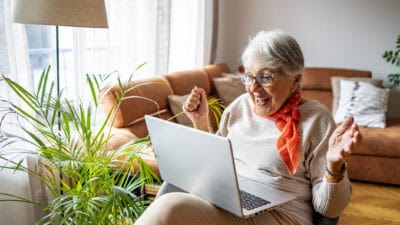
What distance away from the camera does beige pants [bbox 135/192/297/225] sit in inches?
48.1

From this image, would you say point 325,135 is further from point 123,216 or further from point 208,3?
point 208,3

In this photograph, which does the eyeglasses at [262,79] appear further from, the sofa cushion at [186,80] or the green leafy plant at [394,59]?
the green leafy plant at [394,59]

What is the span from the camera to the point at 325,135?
1.41m

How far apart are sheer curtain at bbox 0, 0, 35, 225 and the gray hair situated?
110cm

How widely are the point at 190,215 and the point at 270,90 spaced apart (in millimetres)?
526

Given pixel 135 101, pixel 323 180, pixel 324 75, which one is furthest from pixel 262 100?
pixel 324 75

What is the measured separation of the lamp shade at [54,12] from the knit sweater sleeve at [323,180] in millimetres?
975

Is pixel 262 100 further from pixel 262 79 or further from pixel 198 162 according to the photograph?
pixel 198 162

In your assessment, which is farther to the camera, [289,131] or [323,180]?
[289,131]

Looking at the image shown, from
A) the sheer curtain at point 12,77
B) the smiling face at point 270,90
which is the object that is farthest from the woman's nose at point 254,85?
the sheer curtain at point 12,77

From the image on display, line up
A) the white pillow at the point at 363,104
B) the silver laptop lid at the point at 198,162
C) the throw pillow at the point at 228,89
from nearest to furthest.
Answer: the silver laptop lid at the point at 198,162 < the white pillow at the point at 363,104 < the throw pillow at the point at 228,89

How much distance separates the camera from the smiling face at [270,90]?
1476mm

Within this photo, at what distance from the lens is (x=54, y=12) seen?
1.61 meters

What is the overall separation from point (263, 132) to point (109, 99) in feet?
3.91
